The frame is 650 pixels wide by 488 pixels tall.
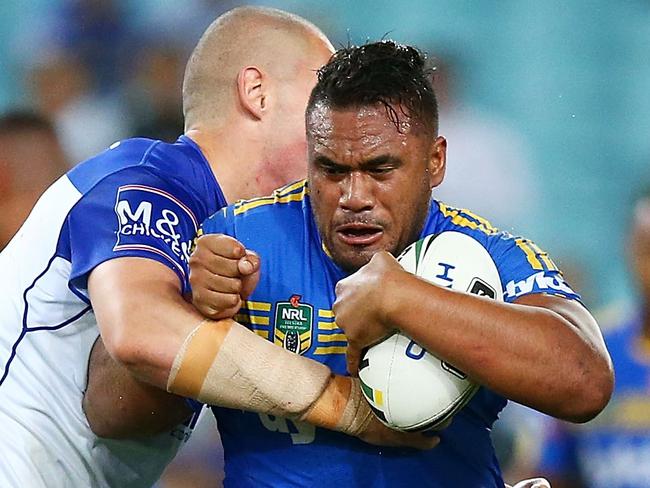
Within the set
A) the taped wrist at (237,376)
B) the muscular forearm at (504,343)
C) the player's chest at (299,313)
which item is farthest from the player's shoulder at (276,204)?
the muscular forearm at (504,343)

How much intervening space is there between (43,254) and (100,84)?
112 inches

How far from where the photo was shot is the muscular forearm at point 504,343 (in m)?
2.07

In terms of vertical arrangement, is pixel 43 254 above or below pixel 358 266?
below

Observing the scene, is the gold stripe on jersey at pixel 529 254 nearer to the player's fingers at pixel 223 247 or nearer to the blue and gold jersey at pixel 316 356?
the blue and gold jersey at pixel 316 356

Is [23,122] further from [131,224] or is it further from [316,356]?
[316,356]

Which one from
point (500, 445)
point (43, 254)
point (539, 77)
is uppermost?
point (539, 77)

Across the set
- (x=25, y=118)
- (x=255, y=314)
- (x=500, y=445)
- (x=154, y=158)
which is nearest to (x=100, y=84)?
(x=25, y=118)

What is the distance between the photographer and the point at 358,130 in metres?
2.35

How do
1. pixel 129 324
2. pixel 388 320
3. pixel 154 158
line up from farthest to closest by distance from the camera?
pixel 154 158 → pixel 129 324 → pixel 388 320

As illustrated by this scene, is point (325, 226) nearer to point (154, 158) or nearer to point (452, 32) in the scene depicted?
point (154, 158)

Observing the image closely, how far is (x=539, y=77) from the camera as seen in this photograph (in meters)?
5.16

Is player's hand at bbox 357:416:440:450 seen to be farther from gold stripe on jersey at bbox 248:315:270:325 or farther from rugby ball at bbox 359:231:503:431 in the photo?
gold stripe on jersey at bbox 248:315:270:325

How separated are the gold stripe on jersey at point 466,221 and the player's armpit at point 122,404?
72 centimetres

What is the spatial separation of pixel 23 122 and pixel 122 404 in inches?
116
